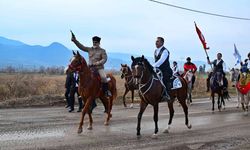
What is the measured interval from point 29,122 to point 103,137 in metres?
3.88

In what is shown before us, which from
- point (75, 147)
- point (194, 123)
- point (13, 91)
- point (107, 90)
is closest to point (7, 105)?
point (13, 91)

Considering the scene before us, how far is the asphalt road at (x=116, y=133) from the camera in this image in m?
11.0

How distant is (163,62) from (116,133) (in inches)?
100

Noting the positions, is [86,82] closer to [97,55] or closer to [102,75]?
[102,75]

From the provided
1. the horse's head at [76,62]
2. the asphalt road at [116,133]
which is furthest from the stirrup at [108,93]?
the horse's head at [76,62]

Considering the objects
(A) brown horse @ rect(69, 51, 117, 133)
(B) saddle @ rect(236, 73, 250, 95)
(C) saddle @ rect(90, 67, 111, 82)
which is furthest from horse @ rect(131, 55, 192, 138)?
(B) saddle @ rect(236, 73, 250, 95)

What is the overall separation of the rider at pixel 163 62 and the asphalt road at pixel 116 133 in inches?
55.5

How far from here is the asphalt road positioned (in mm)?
11031

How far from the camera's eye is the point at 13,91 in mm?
26203

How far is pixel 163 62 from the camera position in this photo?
519 inches

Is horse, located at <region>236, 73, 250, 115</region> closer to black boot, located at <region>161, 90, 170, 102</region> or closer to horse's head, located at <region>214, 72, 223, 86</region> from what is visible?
horse's head, located at <region>214, 72, 223, 86</region>

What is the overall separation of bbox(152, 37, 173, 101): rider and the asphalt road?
4.63 feet

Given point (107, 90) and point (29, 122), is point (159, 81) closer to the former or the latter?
point (107, 90)

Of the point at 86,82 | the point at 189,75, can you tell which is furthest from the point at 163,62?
the point at 189,75
